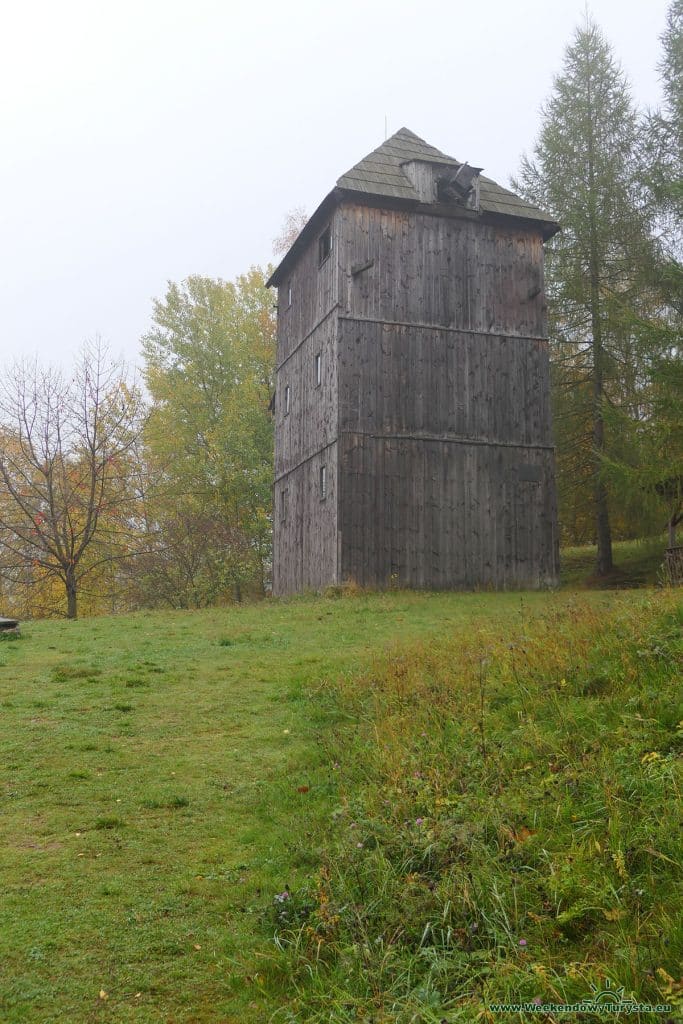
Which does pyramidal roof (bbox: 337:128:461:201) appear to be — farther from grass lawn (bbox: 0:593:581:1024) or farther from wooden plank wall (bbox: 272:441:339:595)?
grass lawn (bbox: 0:593:581:1024)

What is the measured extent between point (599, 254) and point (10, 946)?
26904mm

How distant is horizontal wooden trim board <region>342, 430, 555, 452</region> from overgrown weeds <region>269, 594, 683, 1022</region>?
14.6m

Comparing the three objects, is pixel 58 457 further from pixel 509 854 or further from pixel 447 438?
pixel 509 854

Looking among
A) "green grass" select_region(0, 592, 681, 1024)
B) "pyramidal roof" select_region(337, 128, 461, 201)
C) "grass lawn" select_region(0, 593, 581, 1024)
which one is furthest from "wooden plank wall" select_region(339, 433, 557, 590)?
"green grass" select_region(0, 592, 681, 1024)

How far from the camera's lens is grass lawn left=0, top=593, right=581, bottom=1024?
4195mm

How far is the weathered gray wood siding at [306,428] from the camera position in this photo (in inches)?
875

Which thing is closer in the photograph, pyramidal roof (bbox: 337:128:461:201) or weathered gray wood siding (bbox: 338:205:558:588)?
weathered gray wood siding (bbox: 338:205:558:588)

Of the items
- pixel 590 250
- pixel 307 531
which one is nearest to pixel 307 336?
pixel 307 531

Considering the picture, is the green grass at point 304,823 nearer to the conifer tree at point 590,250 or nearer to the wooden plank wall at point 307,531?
the wooden plank wall at point 307,531

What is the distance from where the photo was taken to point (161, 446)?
125 ft

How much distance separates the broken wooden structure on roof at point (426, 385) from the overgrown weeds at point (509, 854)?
14306 mm

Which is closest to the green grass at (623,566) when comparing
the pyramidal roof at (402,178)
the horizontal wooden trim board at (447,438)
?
the horizontal wooden trim board at (447,438)

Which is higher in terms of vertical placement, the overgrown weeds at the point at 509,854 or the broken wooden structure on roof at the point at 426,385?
the broken wooden structure on roof at the point at 426,385

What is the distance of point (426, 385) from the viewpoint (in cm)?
2236
